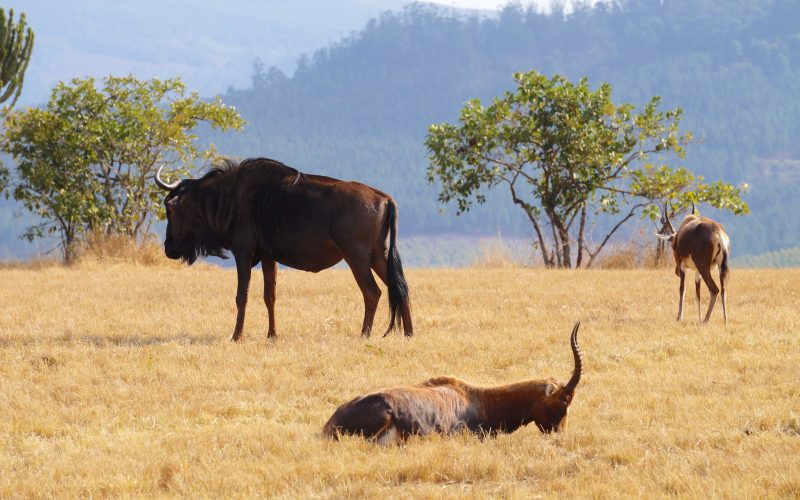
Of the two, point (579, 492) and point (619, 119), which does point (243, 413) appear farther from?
point (619, 119)

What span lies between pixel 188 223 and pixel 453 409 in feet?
23.9

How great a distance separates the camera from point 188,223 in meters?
14.9

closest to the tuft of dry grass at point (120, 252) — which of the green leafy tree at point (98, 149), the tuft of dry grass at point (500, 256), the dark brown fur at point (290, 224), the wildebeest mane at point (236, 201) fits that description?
the green leafy tree at point (98, 149)

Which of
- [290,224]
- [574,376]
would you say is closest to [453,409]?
[574,376]

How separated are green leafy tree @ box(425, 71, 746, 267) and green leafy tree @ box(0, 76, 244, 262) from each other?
6.28 m

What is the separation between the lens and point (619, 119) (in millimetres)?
28109

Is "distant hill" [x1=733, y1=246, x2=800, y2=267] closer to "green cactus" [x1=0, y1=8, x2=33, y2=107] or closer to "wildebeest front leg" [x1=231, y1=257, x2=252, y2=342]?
"green cactus" [x1=0, y1=8, x2=33, y2=107]

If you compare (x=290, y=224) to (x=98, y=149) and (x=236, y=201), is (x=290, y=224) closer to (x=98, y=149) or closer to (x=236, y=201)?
(x=236, y=201)

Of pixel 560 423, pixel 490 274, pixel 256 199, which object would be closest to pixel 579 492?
pixel 560 423

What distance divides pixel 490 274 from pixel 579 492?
1481 centimetres

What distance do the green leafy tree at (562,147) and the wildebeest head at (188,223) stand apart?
1295 centimetres

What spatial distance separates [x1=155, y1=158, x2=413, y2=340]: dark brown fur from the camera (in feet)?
45.3

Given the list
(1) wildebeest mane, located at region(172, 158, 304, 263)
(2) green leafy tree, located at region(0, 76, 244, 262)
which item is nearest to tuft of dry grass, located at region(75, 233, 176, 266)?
(2) green leafy tree, located at region(0, 76, 244, 262)

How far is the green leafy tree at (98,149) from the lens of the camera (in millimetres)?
27953
